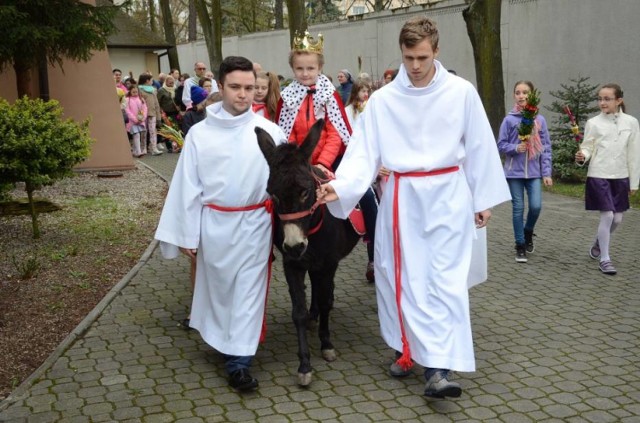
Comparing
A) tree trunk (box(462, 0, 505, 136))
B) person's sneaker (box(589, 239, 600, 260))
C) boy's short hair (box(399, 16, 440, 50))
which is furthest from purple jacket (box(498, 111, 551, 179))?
tree trunk (box(462, 0, 505, 136))

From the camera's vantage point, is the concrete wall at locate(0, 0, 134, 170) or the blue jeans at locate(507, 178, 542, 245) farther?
the concrete wall at locate(0, 0, 134, 170)

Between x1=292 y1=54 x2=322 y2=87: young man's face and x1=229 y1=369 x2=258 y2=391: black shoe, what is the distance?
2413 mm

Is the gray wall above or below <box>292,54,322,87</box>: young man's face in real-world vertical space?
above

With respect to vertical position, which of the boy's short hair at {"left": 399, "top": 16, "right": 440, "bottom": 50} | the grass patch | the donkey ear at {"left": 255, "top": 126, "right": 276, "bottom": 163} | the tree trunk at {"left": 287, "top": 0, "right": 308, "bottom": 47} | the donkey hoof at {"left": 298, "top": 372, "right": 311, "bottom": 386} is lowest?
the donkey hoof at {"left": 298, "top": 372, "right": 311, "bottom": 386}

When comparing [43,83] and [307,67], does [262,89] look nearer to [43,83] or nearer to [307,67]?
[307,67]

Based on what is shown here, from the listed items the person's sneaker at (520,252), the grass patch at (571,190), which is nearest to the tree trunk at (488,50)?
the grass patch at (571,190)

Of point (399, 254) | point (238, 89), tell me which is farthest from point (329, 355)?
point (238, 89)

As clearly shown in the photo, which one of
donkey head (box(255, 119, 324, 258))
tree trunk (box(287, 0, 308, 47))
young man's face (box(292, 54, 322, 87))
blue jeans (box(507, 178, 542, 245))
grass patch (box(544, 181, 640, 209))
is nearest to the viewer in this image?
donkey head (box(255, 119, 324, 258))

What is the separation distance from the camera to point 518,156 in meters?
9.02

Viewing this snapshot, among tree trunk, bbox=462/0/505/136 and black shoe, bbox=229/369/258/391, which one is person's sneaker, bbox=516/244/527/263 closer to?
black shoe, bbox=229/369/258/391

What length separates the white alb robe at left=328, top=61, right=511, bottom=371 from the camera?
17.1 ft

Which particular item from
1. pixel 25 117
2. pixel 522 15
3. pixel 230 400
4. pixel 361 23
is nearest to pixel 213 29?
pixel 361 23

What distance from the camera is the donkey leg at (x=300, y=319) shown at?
17.8 feet

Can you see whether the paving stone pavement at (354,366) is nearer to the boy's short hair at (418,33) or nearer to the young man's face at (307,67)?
the young man's face at (307,67)
